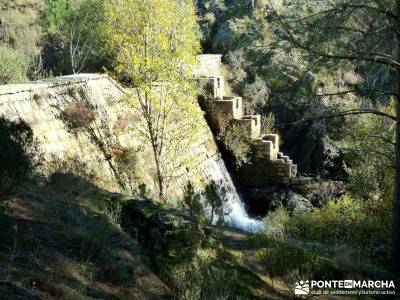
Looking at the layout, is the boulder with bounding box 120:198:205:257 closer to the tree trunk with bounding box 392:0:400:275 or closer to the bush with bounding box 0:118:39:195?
the bush with bounding box 0:118:39:195

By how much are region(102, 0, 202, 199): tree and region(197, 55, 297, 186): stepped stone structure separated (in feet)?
18.9

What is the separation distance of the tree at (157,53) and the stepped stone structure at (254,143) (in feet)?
18.9

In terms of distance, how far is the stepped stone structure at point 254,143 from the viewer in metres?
18.7

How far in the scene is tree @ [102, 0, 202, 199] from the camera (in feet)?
38.5

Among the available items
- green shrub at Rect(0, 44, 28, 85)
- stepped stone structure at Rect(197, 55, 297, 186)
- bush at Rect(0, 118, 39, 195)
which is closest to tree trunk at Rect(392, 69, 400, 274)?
bush at Rect(0, 118, 39, 195)

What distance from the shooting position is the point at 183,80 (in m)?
12.4

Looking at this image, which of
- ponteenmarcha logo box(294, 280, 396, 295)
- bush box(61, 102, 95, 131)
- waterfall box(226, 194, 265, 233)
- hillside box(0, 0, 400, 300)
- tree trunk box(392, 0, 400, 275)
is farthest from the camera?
waterfall box(226, 194, 265, 233)

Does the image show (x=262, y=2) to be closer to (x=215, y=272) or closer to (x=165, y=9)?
(x=165, y=9)

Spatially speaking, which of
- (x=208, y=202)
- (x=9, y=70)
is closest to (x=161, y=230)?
(x=208, y=202)

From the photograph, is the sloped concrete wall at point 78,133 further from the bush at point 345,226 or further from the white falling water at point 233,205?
the bush at point 345,226

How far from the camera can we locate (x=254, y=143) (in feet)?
61.6

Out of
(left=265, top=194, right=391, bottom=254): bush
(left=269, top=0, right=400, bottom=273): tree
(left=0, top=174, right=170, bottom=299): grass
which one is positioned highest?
(left=269, top=0, right=400, bottom=273): tree

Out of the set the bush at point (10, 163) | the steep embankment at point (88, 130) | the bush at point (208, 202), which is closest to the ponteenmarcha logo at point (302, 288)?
the bush at point (10, 163)

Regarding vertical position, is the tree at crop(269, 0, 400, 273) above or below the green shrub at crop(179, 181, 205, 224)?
above
